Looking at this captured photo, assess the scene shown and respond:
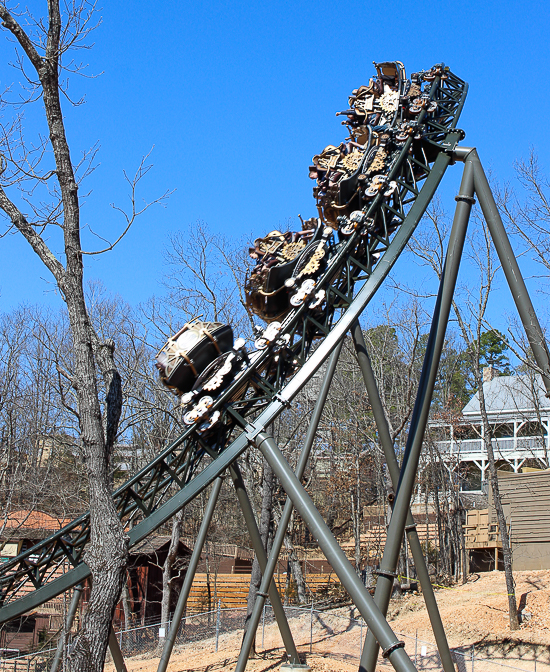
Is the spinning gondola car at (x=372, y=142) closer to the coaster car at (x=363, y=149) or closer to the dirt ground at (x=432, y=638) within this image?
the coaster car at (x=363, y=149)

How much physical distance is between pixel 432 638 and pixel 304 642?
2.75 metres

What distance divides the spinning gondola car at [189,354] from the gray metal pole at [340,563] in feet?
3.27

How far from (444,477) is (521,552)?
717 centimetres

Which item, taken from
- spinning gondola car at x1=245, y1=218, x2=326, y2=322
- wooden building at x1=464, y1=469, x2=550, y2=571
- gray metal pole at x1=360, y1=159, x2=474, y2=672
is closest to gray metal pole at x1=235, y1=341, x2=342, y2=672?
spinning gondola car at x1=245, y1=218, x2=326, y2=322

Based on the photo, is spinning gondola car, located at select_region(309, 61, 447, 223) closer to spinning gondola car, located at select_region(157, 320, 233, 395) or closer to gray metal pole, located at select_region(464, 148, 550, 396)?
gray metal pole, located at select_region(464, 148, 550, 396)

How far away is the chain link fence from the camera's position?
38.3 feet

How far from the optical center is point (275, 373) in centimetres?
699

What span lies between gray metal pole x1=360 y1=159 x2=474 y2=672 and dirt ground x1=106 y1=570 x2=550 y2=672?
5.27m

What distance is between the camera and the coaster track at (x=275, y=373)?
20.8 feet

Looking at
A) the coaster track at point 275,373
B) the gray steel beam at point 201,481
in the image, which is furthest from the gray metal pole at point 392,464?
the gray steel beam at point 201,481

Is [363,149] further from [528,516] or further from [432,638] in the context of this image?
[528,516]

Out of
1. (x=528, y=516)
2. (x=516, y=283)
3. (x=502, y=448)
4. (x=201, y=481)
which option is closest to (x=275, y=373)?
(x=201, y=481)

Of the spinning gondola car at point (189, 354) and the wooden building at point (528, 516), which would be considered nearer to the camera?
the spinning gondola car at point (189, 354)

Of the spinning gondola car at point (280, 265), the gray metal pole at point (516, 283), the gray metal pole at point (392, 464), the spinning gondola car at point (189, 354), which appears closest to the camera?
the spinning gondola car at point (189, 354)
